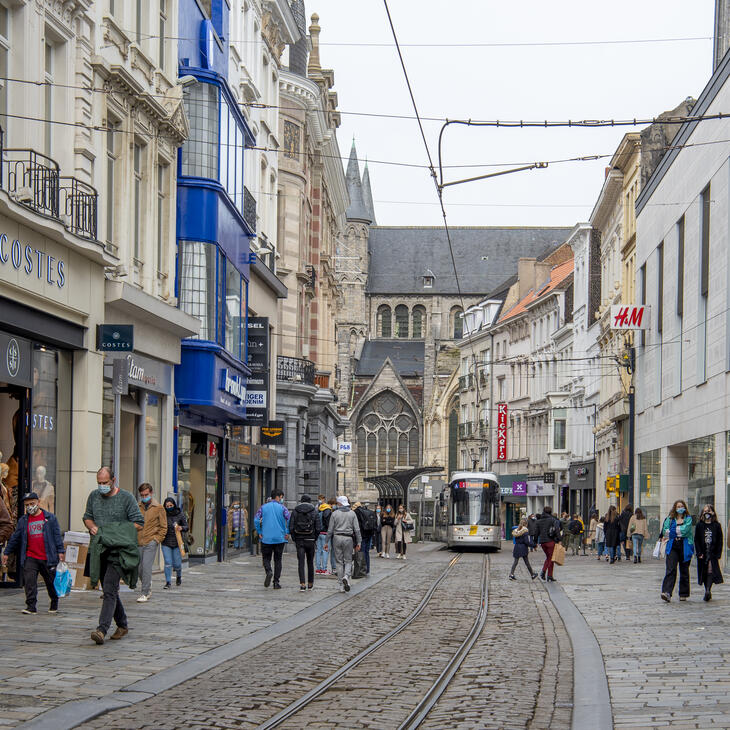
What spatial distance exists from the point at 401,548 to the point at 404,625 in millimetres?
21177

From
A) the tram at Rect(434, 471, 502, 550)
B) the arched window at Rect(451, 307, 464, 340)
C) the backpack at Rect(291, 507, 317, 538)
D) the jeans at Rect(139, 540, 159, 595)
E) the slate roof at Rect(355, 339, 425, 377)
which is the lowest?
the tram at Rect(434, 471, 502, 550)

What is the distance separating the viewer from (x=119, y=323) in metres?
20.5

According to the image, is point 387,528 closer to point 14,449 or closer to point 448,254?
point 14,449

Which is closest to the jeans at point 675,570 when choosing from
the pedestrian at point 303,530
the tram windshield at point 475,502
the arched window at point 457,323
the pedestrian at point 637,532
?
the pedestrian at point 303,530

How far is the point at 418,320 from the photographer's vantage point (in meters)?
116

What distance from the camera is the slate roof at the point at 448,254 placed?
116500 millimetres

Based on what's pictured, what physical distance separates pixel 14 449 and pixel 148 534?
2.02 m

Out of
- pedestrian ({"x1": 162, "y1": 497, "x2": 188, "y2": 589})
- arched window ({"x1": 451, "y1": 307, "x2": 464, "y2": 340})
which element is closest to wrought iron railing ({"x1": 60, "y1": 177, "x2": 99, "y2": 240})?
pedestrian ({"x1": 162, "y1": 497, "x2": 188, "y2": 589})

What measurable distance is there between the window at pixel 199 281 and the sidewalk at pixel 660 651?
8264 mm

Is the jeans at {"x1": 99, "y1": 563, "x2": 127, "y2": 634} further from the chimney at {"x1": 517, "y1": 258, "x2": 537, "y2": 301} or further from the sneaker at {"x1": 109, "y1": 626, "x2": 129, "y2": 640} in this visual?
the chimney at {"x1": 517, "y1": 258, "x2": 537, "y2": 301}

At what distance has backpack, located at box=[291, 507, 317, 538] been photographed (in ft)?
64.2

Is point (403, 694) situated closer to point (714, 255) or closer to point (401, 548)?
point (714, 255)

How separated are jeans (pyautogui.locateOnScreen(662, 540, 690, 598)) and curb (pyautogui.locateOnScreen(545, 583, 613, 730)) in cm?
260

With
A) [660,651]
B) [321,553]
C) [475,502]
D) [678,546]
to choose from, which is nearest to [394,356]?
[475,502]
